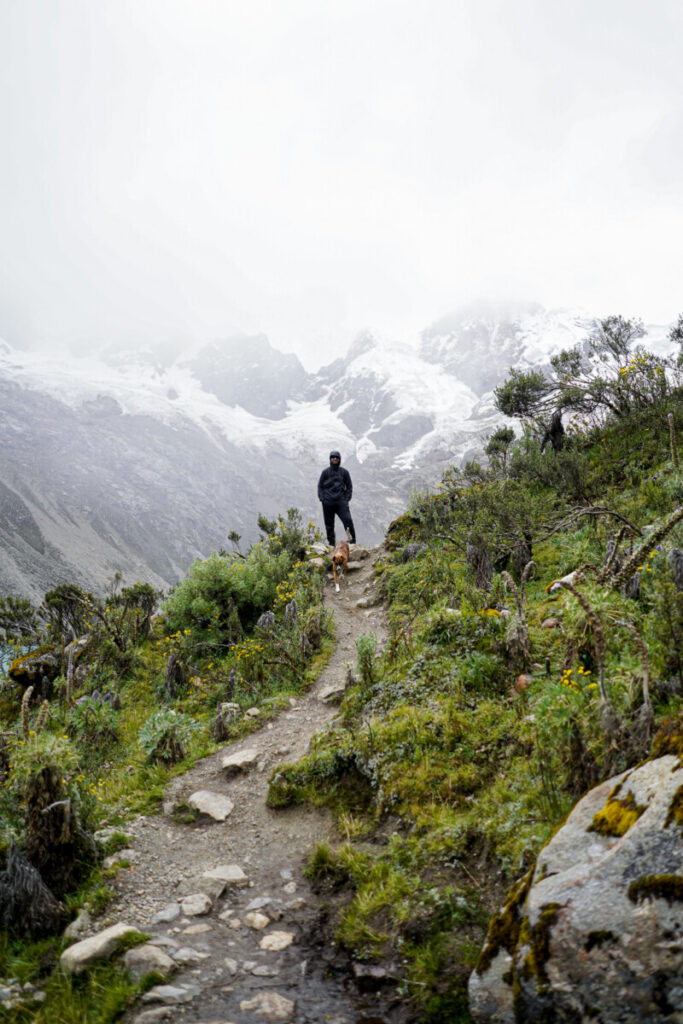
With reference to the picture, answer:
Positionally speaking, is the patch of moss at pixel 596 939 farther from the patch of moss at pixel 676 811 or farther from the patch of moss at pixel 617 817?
the patch of moss at pixel 676 811

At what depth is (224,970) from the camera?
3.35 metres

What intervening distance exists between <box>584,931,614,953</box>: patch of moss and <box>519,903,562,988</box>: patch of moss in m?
0.16

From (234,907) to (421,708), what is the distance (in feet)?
8.13

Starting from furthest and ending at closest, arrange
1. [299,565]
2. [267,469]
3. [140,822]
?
1. [267,469]
2. [299,565]
3. [140,822]

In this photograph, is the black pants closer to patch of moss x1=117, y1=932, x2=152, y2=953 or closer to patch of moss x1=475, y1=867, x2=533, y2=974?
patch of moss x1=117, y1=932, x2=152, y2=953

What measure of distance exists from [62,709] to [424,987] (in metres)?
8.69

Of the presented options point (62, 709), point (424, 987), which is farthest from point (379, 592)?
point (424, 987)

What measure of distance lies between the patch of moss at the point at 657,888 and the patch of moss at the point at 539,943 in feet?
1.19

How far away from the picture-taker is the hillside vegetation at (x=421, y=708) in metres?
3.39

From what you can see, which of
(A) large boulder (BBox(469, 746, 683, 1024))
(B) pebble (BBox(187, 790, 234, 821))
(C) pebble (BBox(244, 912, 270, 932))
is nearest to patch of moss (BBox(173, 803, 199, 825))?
(B) pebble (BBox(187, 790, 234, 821))

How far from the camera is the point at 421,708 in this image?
5.56 meters

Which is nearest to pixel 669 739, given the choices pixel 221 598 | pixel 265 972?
pixel 265 972

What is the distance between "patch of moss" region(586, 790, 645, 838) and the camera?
98.0 inches

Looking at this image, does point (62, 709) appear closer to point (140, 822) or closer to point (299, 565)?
point (140, 822)
